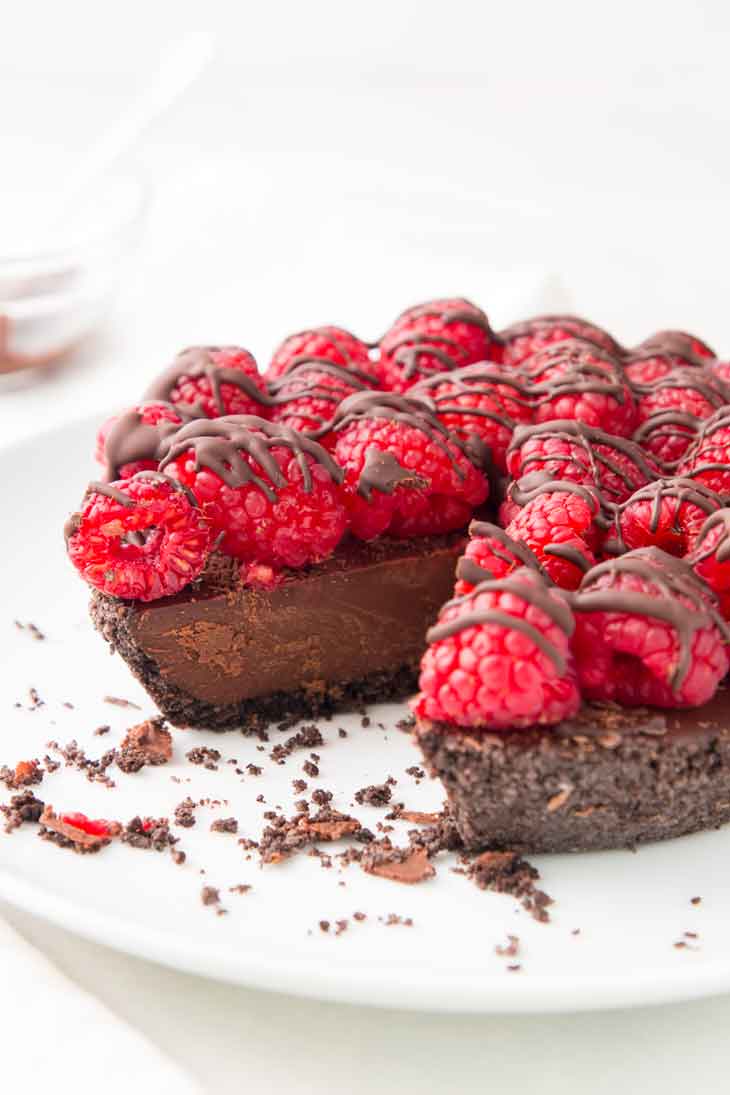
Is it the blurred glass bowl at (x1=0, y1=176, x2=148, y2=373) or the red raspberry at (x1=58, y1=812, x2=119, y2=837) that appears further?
the blurred glass bowl at (x1=0, y1=176, x2=148, y2=373)

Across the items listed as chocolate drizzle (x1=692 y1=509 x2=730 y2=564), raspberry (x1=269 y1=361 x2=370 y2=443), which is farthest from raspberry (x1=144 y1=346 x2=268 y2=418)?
chocolate drizzle (x1=692 y1=509 x2=730 y2=564)

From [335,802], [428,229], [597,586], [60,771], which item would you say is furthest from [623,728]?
[428,229]

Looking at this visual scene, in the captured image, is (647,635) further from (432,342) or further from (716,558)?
(432,342)

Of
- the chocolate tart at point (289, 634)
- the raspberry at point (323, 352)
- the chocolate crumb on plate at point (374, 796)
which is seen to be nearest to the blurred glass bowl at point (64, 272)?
the raspberry at point (323, 352)

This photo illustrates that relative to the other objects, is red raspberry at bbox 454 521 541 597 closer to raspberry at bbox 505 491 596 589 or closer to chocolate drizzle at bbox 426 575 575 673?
raspberry at bbox 505 491 596 589

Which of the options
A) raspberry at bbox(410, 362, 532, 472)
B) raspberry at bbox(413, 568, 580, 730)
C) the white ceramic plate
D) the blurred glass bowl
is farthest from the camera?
the blurred glass bowl

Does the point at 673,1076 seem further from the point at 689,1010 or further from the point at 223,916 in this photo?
the point at 223,916

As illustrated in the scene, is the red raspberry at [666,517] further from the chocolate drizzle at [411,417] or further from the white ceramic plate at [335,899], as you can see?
the white ceramic plate at [335,899]
